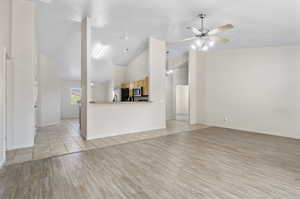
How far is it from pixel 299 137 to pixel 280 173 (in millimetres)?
3204

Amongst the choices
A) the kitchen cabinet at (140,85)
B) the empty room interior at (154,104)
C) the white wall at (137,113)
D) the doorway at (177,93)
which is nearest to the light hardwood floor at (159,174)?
the empty room interior at (154,104)

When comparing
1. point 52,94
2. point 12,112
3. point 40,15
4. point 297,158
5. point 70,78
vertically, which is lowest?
point 297,158

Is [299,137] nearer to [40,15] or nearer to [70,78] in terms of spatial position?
[40,15]

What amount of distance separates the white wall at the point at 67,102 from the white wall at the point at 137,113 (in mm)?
5748

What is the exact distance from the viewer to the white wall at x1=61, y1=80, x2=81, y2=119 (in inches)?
341

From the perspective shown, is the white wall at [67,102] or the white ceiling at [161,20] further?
the white wall at [67,102]

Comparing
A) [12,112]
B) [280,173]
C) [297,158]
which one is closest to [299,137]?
[297,158]

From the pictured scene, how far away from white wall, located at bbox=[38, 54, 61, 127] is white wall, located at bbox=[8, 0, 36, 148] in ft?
9.18

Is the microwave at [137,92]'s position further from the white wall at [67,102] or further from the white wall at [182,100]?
the white wall at [67,102]

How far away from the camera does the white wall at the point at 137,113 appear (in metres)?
4.06

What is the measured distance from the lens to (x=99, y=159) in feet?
8.77

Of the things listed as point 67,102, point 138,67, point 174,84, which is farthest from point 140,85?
point 67,102

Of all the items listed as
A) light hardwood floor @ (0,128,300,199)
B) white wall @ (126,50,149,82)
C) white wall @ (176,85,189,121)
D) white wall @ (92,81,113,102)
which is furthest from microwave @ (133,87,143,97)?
light hardwood floor @ (0,128,300,199)

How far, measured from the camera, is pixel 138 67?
7.52m
